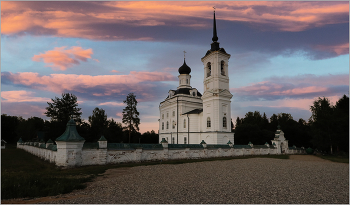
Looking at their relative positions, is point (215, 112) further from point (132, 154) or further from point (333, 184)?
point (333, 184)

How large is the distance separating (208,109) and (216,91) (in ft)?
10.7

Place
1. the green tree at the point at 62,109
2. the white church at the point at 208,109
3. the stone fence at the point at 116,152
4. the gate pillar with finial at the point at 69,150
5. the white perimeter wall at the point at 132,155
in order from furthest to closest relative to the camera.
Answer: the green tree at the point at 62,109
the white church at the point at 208,109
the white perimeter wall at the point at 132,155
the stone fence at the point at 116,152
the gate pillar with finial at the point at 69,150

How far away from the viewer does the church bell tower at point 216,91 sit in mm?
32969

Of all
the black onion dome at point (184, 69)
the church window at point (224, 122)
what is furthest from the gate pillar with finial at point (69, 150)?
the black onion dome at point (184, 69)

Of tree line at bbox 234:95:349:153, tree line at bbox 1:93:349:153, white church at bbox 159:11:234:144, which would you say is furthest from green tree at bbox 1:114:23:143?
tree line at bbox 234:95:349:153

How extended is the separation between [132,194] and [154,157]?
37.5 feet

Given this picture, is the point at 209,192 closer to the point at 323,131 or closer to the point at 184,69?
the point at 323,131

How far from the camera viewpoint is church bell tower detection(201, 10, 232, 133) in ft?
108

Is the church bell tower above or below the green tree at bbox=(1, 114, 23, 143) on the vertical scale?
above

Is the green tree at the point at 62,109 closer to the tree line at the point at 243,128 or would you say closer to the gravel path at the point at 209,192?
the tree line at the point at 243,128

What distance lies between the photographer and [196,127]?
3769 centimetres

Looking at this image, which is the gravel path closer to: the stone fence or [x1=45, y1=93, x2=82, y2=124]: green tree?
the stone fence

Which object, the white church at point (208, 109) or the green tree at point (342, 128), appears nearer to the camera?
the green tree at point (342, 128)

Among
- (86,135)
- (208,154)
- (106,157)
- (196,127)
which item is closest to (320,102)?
(196,127)
